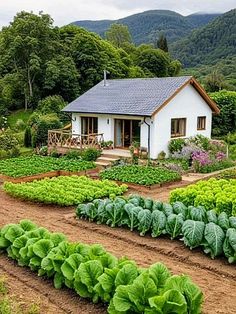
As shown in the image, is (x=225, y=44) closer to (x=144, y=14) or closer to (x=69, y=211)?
(x=69, y=211)

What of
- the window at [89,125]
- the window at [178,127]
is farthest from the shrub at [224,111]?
the window at [89,125]

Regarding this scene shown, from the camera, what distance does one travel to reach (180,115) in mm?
22312

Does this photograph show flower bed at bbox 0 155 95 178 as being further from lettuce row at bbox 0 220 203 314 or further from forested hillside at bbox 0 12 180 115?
forested hillside at bbox 0 12 180 115

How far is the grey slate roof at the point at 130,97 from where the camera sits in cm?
2125

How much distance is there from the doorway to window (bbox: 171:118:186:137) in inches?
67.0

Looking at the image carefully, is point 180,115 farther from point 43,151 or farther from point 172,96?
point 43,151

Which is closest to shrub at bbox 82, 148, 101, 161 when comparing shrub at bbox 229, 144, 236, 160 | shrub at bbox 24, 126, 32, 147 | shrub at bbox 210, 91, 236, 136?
shrub at bbox 24, 126, 32, 147

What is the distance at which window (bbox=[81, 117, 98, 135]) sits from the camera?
2372cm

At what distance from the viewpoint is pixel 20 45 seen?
34312 millimetres

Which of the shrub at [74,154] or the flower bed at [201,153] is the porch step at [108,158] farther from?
the flower bed at [201,153]

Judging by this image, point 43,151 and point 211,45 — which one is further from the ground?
point 211,45

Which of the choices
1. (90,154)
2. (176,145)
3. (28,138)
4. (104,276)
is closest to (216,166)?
(176,145)

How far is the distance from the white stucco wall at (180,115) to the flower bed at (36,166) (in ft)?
13.0

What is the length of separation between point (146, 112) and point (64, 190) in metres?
7.84
